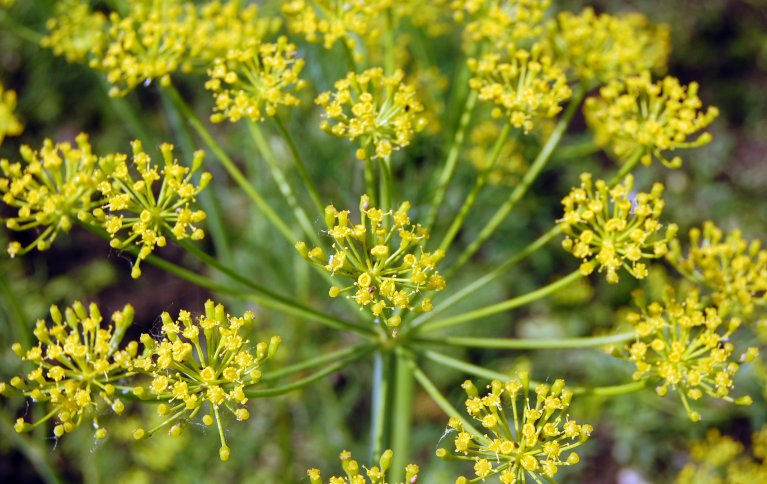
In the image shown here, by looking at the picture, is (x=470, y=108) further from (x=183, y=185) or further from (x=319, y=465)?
(x=319, y=465)

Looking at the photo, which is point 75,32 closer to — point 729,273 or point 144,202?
point 144,202

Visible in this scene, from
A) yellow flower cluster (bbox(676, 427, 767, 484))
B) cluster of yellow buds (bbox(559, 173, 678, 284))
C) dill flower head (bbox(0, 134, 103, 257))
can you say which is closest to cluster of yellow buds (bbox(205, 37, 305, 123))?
dill flower head (bbox(0, 134, 103, 257))

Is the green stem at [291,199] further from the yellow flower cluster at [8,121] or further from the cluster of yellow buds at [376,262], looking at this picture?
the yellow flower cluster at [8,121]

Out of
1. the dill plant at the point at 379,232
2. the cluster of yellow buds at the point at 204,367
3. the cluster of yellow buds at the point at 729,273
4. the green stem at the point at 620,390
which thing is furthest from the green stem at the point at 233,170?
the cluster of yellow buds at the point at 729,273

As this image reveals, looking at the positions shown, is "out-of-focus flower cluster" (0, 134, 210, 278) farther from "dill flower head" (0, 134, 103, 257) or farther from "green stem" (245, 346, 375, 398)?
"green stem" (245, 346, 375, 398)

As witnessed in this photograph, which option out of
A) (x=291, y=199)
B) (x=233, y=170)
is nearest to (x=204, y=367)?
(x=291, y=199)
